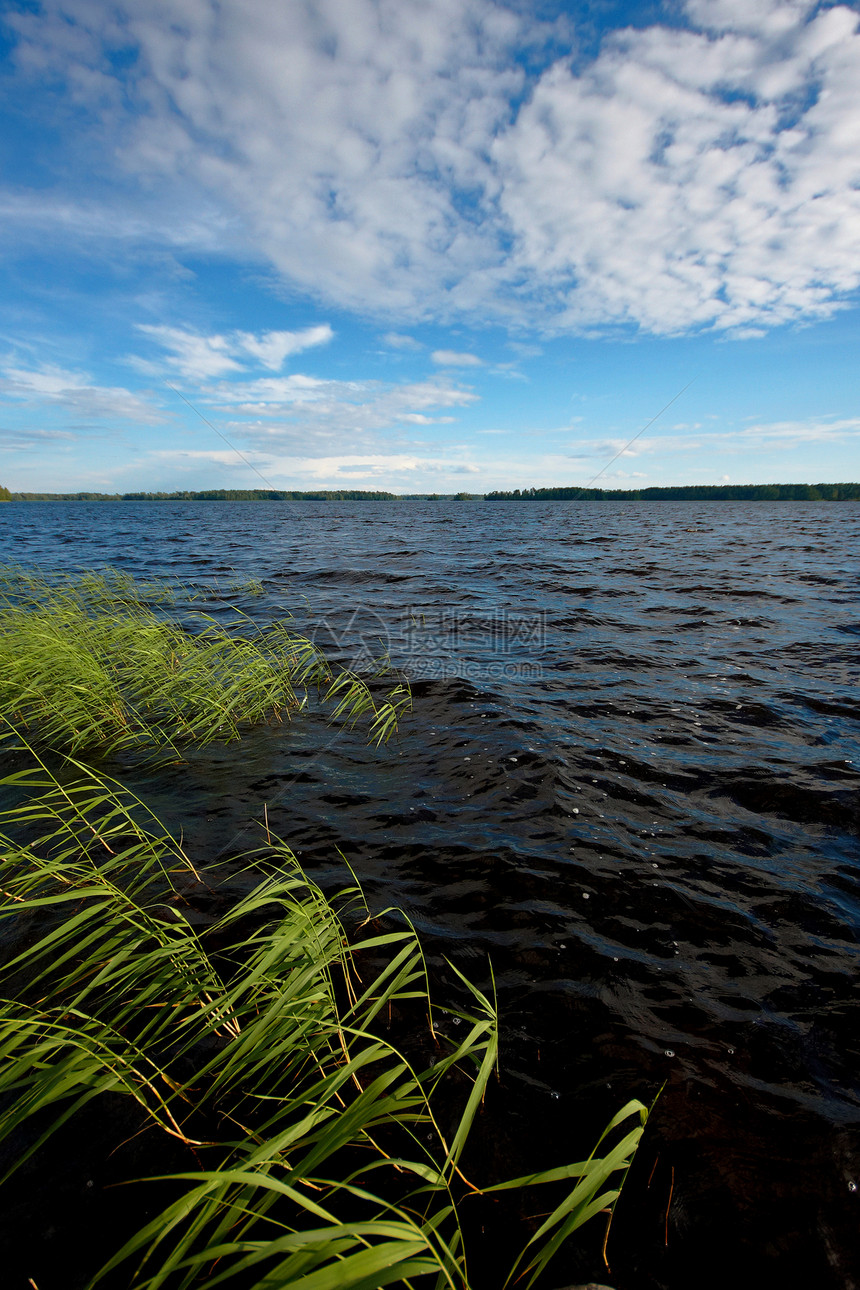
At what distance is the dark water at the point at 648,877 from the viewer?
2.18 metres

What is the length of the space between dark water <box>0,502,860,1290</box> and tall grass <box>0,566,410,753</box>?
602 mm

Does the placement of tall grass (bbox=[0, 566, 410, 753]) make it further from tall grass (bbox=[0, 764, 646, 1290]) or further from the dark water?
tall grass (bbox=[0, 764, 646, 1290])

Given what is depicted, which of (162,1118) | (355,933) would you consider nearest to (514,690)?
(355,933)

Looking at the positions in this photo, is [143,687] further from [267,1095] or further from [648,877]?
[648,877]

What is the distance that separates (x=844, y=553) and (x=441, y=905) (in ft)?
97.4

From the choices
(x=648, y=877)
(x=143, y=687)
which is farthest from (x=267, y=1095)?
(x=143, y=687)

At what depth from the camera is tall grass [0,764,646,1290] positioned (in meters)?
1.44

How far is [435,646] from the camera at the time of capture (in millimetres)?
10484

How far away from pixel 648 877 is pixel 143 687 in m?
6.55

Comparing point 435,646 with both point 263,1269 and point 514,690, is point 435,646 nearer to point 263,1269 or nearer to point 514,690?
point 514,690

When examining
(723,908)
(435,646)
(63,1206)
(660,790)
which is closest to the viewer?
(63,1206)

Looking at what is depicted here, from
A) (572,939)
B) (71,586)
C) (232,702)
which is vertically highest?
(71,586)

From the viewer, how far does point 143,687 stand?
6992 mm

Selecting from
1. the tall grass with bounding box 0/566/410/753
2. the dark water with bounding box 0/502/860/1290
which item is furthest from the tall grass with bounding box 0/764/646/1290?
the tall grass with bounding box 0/566/410/753
